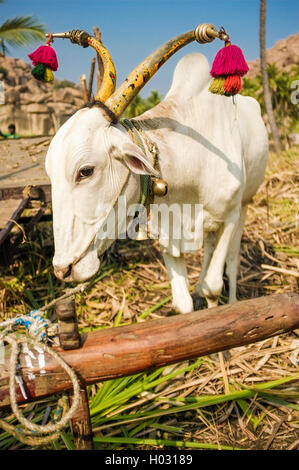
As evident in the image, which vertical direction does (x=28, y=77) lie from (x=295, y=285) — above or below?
above

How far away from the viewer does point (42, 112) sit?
25141mm

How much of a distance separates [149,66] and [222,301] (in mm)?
2122

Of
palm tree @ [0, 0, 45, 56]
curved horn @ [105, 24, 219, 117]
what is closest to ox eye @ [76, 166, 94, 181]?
curved horn @ [105, 24, 219, 117]

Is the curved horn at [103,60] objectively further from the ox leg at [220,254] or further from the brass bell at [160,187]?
the ox leg at [220,254]

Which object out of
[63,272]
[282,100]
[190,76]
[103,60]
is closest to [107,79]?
[103,60]

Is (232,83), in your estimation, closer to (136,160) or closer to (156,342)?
(136,160)

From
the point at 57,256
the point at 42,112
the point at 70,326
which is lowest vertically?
the point at 70,326

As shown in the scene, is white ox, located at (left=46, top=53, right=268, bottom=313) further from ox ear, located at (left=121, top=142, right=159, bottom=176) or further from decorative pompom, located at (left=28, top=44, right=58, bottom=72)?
decorative pompom, located at (left=28, top=44, right=58, bottom=72)

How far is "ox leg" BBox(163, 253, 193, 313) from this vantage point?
2.58m

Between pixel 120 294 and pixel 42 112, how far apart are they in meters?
24.1

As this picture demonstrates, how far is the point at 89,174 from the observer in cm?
171
